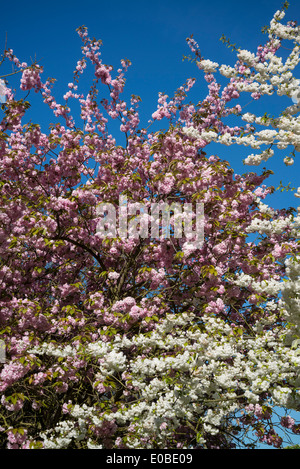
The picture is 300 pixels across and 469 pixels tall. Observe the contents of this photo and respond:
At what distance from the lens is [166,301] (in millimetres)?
6707

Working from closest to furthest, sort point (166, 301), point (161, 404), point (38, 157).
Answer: point (161, 404), point (166, 301), point (38, 157)

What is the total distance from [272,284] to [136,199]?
3049 millimetres

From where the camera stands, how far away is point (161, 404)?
4.05 meters

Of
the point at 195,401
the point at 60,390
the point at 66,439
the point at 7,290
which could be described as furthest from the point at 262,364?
the point at 7,290

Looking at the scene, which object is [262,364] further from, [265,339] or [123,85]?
[123,85]

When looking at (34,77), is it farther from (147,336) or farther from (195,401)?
(195,401)

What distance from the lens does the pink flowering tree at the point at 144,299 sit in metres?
4.32

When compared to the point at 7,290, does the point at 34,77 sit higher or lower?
higher

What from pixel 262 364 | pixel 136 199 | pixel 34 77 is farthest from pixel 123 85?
pixel 262 364

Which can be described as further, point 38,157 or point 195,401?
point 38,157

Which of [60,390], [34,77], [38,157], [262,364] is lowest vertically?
[60,390]

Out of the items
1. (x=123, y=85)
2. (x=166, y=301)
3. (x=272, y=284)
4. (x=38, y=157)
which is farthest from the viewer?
(x=123, y=85)

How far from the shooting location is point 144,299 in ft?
19.7

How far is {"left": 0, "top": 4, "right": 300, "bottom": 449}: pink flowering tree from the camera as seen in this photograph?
14.2 ft
